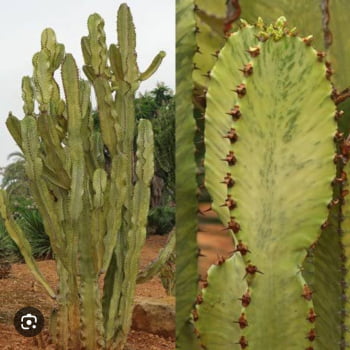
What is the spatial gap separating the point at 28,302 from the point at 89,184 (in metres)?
2.86

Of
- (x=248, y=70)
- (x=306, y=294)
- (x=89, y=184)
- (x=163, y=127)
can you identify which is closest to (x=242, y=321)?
(x=306, y=294)

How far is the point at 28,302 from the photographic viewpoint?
7828mm

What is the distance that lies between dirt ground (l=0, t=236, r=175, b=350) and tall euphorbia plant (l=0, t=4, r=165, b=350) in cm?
61

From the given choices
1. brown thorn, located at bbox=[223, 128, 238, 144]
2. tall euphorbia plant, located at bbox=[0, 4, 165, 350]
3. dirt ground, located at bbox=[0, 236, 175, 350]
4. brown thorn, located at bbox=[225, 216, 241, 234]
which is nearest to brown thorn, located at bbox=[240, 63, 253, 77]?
brown thorn, located at bbox=[223, 128, 238, 144]

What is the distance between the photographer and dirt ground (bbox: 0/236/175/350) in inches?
237

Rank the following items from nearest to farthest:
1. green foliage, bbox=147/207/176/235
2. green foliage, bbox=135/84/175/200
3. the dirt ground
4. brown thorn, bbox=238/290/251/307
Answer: brown thorn, bbox=238/290/251/307, the dirt ground, green foliage, bbox=135/84/175/200, green foliage, bbox=147/207/176/235

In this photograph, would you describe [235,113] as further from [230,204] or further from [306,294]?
[306,294]

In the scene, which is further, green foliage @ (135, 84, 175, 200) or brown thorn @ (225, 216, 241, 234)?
green foliage @ (135, 84, 175, 200)

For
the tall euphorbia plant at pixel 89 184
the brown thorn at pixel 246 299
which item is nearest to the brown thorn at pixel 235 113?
the brown thorn at pixel 246 299

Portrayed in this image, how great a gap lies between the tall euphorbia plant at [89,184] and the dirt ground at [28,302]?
0.61 m

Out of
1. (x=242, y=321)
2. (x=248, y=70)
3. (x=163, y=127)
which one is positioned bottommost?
(x=242, y=321)

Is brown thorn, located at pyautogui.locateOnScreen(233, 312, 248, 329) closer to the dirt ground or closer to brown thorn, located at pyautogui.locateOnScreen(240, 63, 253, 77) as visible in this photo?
brown thorn, located at pyautogui.locateOnScreen(240, 63, 253, 77)

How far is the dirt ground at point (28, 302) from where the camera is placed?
6.02 metres

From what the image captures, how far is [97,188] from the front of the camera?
5043 millimetres
